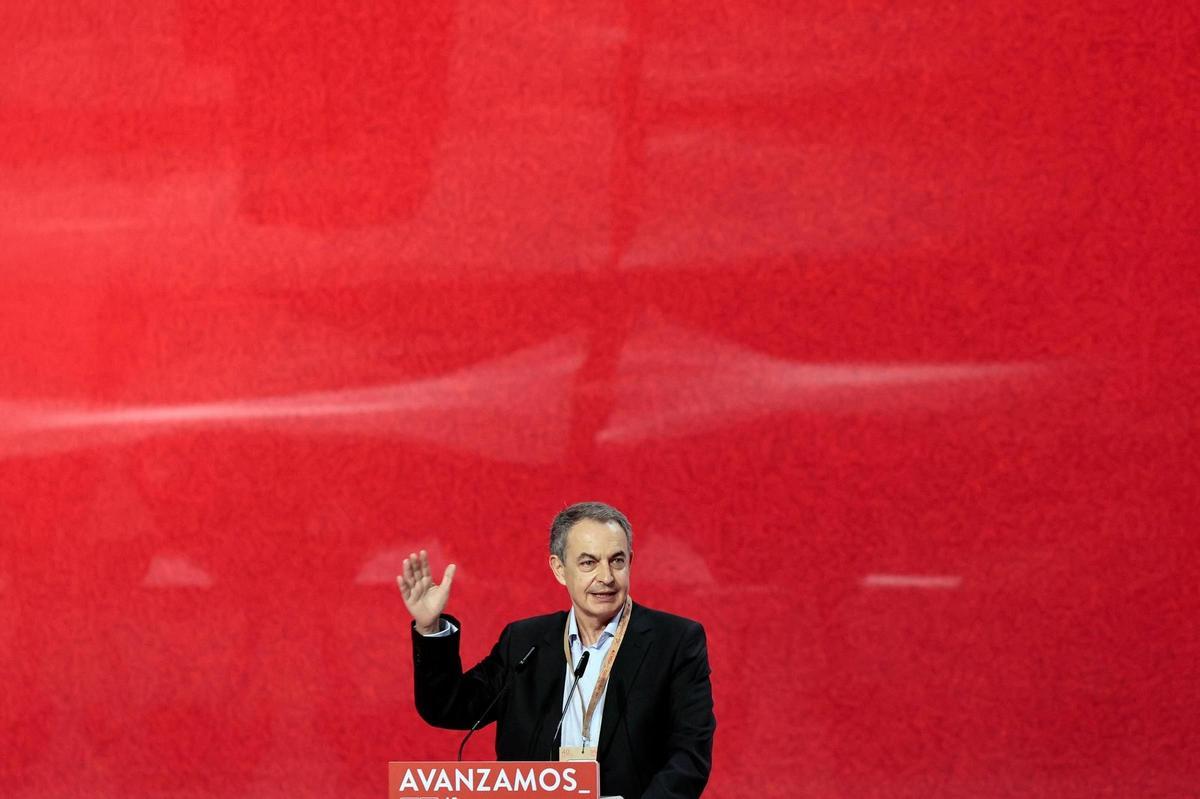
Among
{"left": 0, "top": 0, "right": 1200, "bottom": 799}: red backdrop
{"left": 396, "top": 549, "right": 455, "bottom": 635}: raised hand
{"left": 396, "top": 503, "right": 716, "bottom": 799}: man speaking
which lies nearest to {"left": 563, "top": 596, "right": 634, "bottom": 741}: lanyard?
{"left": 396, "top": 503, "right": 716, "bottom": 799}: man speaking

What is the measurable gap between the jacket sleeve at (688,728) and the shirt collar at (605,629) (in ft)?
0.41

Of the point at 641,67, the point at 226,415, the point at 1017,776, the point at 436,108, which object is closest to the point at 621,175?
the point at 641,67

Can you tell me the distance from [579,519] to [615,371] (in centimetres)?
104

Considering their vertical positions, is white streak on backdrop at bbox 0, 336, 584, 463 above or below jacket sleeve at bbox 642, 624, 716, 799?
above

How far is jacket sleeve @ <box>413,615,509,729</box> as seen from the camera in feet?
7.80

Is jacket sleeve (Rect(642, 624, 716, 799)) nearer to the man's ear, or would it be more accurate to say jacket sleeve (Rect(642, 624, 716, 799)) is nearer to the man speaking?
the man speaking

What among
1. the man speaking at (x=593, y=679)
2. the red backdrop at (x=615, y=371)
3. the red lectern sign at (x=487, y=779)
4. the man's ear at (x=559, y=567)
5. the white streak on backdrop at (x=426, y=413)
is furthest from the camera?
the white streak on backdrop at (x=426, y=413)

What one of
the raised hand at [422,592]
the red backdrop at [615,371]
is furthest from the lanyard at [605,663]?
the red backdrop at [615,371]

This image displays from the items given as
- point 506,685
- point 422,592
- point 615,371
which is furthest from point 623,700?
point 615,371

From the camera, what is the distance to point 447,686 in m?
2.40

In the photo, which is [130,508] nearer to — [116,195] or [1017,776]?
[116,195]

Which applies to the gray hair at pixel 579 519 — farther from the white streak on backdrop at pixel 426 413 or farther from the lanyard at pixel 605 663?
the white streak on backdrop at pixel 426 413

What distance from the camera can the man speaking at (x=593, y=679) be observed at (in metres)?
2.35

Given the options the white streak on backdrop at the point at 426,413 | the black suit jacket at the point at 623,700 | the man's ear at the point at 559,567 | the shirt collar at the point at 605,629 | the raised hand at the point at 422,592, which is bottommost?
the black suit jacket at the point at 623,700
